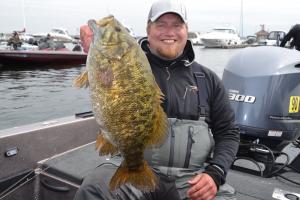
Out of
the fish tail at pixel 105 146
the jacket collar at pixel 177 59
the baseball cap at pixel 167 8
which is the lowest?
the fish tail at pixel 105 146

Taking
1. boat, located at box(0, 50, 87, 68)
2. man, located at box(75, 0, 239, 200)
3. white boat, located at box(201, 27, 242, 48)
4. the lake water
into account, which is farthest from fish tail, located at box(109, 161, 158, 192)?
white boat, located at box(201, 27, 242, 48)

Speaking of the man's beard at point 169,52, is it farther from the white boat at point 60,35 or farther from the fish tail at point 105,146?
the white boat at point 60,35

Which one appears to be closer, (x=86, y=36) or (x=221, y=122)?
(x=86, y=36)

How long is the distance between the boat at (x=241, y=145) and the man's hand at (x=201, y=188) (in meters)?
0.65

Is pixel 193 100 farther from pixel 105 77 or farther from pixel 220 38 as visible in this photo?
pixel 220 38

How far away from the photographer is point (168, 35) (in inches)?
123

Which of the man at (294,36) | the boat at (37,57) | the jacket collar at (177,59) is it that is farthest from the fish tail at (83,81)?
the boat at (37,57)

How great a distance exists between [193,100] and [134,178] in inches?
34.9

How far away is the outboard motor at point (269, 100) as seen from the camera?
14.0ft

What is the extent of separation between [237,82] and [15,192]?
2671 millimetres

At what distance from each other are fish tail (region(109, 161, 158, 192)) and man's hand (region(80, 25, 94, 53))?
2.53 ft

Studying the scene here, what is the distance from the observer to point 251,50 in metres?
4.92

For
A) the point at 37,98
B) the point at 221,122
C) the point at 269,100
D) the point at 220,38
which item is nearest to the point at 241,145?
the point at 269,100

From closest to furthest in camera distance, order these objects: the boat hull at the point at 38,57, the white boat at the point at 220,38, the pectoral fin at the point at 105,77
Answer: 1. the pectoral fin at the point at 105,77
2. the boat hull at the point at 38,57
3. the white boat at the point at 220,38
